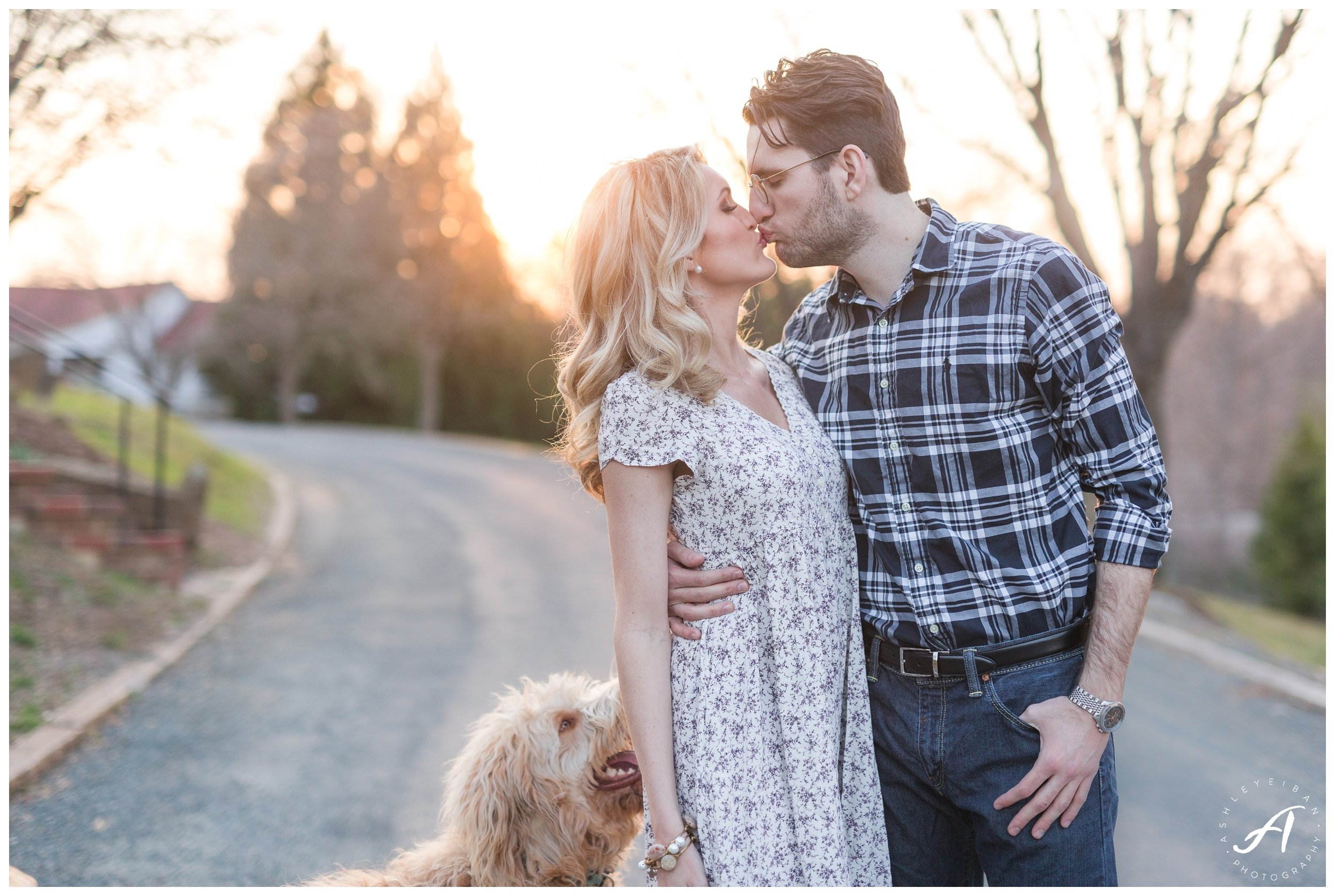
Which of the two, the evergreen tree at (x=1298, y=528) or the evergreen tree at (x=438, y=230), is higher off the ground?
the evergreen tree at (x=438, y=230)

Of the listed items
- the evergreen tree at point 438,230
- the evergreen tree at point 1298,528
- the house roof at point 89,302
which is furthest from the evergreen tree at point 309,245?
the evergreen tree at point 1298,528

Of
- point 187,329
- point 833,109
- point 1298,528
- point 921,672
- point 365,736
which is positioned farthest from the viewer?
point 187,329

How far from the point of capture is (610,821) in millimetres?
2561

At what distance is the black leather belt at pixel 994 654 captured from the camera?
78.3 inches

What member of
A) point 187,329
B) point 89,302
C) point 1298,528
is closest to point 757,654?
point 1298,528

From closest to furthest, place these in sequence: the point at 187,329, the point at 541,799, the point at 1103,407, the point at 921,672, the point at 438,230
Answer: the point at 1103,407 → the point at 921,672 → the point at 541,799 → the point at 438,230 → the point at 187,329

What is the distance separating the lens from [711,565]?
82.2 inches

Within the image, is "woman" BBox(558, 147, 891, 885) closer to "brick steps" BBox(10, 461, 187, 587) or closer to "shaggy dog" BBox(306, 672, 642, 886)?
"shaggy dog" BBox(306, 672, 642, 886)

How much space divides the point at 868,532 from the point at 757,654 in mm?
382

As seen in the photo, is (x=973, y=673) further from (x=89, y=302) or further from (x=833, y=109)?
(x=89, y=302)

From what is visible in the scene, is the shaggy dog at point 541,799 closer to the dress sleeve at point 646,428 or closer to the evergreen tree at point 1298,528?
the dress sleeve at point 646,428

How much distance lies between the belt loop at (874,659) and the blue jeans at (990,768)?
21 mm

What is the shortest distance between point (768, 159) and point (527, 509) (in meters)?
12.8

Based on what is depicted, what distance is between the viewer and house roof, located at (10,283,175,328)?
27281mm
